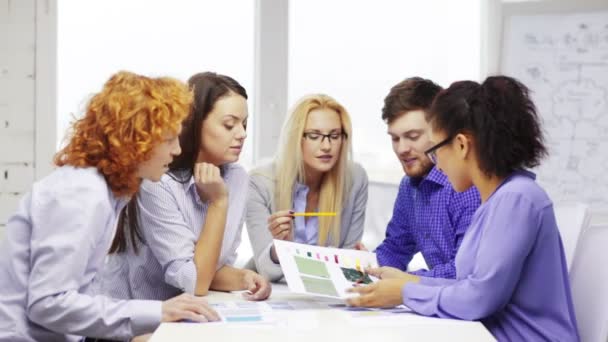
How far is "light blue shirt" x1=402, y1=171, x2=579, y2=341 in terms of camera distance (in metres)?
1.52

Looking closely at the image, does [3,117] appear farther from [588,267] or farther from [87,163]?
[588,267]

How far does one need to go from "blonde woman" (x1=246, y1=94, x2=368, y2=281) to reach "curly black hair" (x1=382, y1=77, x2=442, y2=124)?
190 mm

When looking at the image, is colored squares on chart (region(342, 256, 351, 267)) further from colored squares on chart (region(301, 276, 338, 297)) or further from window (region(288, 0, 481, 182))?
window (region(288, 0, 481, 182))

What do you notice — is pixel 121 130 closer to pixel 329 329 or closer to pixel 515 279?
pixel 329 329

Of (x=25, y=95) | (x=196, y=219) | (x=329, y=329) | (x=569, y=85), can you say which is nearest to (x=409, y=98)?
(x=196, y=219)


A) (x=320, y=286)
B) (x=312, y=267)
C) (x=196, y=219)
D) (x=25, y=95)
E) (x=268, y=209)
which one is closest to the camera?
(x=320, y=286)

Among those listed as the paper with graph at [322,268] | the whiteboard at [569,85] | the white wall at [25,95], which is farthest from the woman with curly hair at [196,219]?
the whiteboard at [569,85]

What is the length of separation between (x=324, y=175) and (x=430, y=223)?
0.45 meters

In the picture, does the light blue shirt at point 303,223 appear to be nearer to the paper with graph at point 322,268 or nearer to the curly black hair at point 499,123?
the paper with graph at point 322,268

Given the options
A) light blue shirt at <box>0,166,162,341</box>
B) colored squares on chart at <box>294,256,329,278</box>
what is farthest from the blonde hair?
light blue shirt at <box>0,166,162,341</box>

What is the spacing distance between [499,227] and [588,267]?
41 centimetres

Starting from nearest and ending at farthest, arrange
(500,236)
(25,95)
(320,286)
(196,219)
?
(500,236) < (320,286) < (196,219) < (25,95)

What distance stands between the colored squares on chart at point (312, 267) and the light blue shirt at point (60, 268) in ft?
1.30

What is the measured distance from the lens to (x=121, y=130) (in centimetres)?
152
